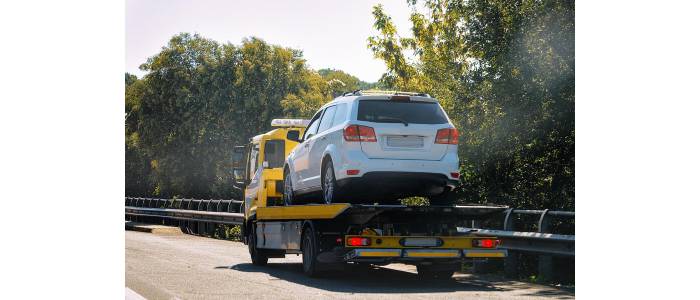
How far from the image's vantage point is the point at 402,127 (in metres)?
13.7

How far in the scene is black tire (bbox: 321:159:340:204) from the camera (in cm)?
1391

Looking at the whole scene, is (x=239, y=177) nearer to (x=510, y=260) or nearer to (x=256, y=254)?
(x=256, y=254)

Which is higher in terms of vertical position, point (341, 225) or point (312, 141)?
point (312, 141)

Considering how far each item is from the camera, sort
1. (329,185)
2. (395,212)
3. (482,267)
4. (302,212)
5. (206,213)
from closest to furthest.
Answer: (395,212)
(329,185)
(302,212)
(482,267)
(206,213)

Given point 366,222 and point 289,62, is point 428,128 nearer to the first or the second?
point 366,222

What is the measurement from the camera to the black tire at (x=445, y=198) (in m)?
14.1

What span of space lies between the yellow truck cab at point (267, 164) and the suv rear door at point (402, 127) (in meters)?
3.79

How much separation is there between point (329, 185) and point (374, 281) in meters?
1.43

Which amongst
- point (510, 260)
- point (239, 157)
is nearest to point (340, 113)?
point (510, 260)
